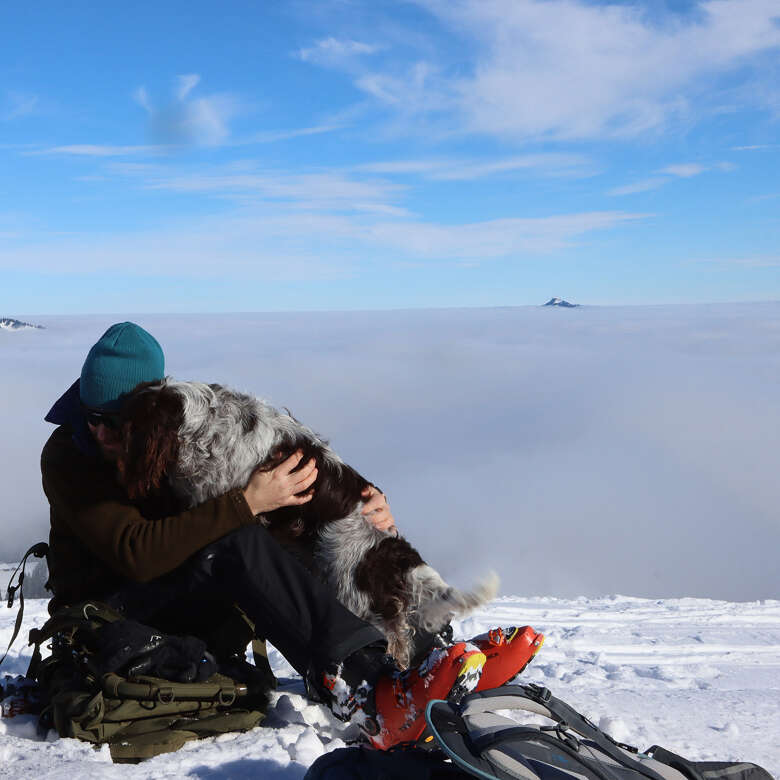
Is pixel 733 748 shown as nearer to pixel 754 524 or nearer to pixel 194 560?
pixel 194 560

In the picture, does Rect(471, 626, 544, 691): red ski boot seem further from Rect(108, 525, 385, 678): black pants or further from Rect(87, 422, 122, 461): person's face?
Rect(87, 422, 122, 461): person's face

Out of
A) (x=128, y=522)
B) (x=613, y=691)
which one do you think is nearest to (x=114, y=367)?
(x=128, y=522)

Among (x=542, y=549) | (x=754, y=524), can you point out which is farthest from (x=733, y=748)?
(x=754, y=524)

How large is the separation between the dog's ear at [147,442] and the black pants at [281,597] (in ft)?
1.13

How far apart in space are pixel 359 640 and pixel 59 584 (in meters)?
1.24

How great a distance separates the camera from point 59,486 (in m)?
2.49

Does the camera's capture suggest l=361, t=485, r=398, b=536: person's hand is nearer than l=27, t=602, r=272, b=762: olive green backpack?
No

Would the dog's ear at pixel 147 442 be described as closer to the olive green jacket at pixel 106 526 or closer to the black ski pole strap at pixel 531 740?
the olive green jacket at pixel 106 526

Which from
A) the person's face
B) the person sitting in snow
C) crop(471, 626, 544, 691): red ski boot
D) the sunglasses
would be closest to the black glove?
the person sitting in snow

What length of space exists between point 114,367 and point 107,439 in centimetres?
26

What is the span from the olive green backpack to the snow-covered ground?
49 millimetres

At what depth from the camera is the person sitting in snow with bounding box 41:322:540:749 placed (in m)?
2.23

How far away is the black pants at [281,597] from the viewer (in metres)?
→ 2.25

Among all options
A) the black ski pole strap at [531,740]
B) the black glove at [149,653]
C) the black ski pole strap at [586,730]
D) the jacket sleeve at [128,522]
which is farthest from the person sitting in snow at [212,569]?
the black ski pole strap at [531,740]
